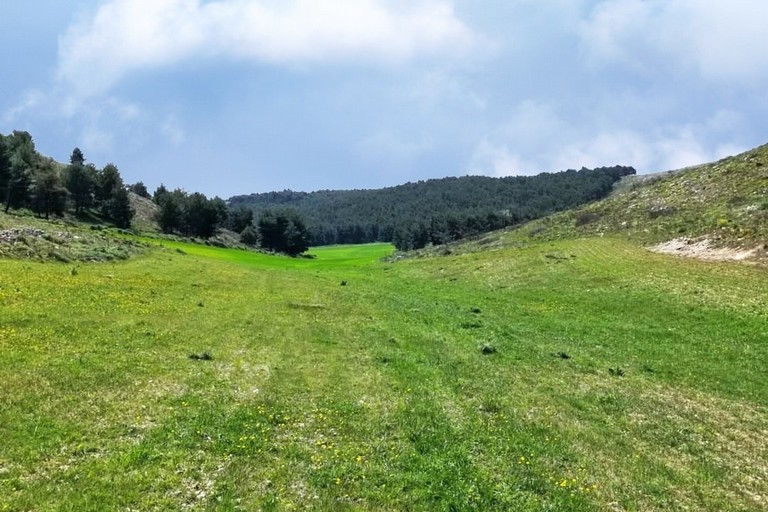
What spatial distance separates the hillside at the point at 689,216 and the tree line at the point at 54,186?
8063 cm

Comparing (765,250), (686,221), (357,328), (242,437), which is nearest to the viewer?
(242,437)

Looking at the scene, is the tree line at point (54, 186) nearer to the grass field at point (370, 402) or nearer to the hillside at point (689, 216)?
the hillside at point (689, 216)

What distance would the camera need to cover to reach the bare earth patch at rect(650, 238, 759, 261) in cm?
4644

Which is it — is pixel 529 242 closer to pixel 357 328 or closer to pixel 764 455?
pixel 357 328

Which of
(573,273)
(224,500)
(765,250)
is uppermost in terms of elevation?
(765,250)

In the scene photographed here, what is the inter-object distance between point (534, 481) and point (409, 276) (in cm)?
5260

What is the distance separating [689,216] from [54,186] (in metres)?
110

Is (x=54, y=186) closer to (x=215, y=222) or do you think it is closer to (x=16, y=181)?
(x=16, y=181)

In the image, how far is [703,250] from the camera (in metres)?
52.2

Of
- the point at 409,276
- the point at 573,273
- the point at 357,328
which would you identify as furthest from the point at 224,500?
the point at 409,276

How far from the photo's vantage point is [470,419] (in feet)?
57.9

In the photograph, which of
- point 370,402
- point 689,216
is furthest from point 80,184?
point 370,402

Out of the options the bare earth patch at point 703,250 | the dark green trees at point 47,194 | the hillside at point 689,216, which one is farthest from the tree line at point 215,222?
the bare earth patch at point 703,250

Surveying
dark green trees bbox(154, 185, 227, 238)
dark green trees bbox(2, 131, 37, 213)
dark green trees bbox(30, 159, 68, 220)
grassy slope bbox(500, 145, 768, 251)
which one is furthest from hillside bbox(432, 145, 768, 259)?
dark green trees bbox(2, 131, 37, 213)
